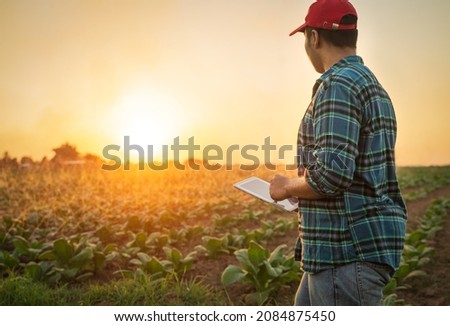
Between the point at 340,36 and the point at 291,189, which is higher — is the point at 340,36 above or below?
above

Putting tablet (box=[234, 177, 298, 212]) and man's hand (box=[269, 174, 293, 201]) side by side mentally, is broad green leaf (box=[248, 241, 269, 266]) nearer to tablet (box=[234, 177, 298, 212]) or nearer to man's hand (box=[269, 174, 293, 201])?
tablet (box=[234, 177, 298, 212])

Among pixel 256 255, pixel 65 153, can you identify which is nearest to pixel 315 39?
pixel 256 255

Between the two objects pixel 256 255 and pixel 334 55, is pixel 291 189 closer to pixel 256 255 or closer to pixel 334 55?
pixel 334 55

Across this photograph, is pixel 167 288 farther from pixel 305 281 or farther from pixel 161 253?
pixel 305 281

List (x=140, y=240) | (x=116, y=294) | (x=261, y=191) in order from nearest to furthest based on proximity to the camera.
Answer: (x=261, y=191)
(x=116, y=294)
(x=140, y=240)

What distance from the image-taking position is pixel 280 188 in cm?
166

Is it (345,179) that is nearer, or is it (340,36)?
(345,179)

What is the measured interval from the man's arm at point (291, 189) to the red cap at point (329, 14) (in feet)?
1.39

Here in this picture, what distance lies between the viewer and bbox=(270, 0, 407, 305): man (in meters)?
1.52

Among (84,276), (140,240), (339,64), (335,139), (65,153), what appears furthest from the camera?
(65,153)

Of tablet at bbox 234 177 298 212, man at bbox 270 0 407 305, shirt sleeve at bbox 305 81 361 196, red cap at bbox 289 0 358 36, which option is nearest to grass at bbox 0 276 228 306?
tablet at bbox 234 177 298 212

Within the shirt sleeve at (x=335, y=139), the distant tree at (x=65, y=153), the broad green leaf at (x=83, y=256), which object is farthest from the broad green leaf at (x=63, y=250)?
the distant tree at (x=65, y=153)

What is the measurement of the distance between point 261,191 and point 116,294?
1388 mm
